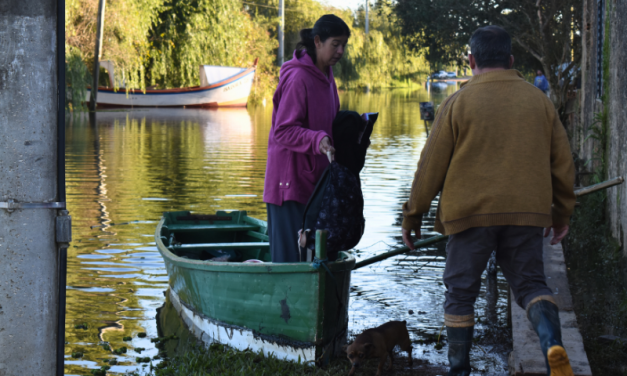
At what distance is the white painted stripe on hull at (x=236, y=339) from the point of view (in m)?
4.77

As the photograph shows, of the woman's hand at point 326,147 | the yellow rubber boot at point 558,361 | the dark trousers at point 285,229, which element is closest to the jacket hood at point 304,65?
the woman's hand at point 326,147

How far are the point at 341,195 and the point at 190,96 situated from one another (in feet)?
109

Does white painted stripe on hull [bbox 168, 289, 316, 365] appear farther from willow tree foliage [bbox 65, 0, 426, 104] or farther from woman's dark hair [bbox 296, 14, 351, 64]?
Answer: willow tree foliage [bbox 65, 0, 426, 104]

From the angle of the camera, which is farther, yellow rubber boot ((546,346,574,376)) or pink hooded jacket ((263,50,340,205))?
pink hooded jacket ((263,50,340,205))

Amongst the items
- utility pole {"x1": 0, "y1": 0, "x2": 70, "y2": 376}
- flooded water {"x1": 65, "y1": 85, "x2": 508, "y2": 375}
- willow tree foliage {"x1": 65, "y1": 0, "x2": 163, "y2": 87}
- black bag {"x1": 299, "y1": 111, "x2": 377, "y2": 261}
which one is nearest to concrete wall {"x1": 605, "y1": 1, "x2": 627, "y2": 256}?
flooded water {"x1": 65, "y1": 85, "x2": 508, "y2": 375}

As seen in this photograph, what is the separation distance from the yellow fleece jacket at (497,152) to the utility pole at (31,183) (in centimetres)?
179

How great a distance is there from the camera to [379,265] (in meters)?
8.22

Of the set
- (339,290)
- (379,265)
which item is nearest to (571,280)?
(379,265)

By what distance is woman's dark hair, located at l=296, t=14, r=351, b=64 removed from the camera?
4582 millimetres

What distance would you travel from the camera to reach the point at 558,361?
342cm

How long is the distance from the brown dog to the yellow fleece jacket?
3.51ft

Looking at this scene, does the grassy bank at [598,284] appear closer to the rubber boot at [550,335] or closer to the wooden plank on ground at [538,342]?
the wooden plank on ground at [538,342]

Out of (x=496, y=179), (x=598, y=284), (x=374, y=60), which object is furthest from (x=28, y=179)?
(x=374, y=60)

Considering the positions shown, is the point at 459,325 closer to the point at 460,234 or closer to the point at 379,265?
the point at 460,234
